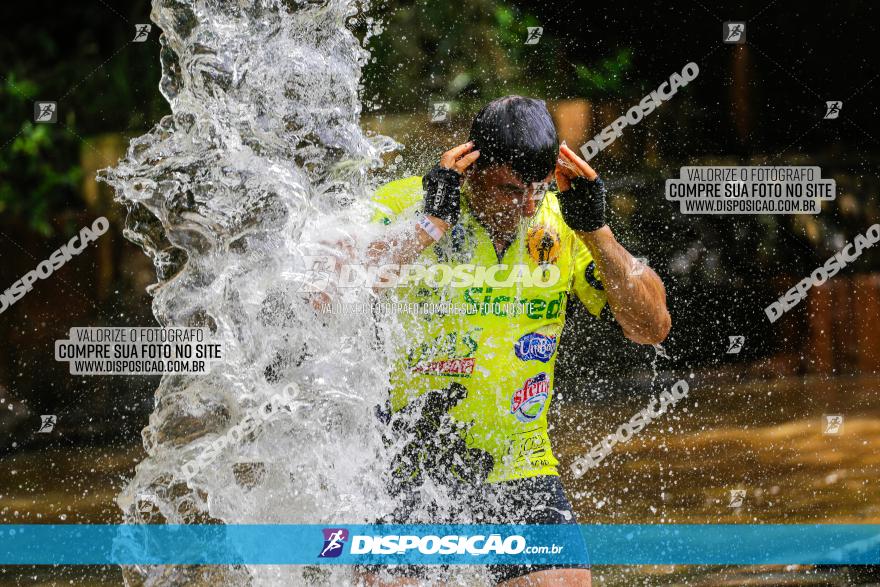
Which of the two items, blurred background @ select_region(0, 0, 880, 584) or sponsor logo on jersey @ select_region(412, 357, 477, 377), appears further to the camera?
blurred background @ select_region(0, 0, 880, 584)

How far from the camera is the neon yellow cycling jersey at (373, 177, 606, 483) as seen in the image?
267 cm

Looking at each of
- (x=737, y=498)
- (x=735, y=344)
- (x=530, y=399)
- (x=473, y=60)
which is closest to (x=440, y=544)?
(x=530, y=399)

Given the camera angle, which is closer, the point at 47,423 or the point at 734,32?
the point at 734,32

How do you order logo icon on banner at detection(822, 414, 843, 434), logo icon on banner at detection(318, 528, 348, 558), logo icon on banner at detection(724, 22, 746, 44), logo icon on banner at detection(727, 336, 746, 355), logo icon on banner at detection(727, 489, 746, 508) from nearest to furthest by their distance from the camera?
logo icon on banner at detection(318, 528, 348, 558) < logo icon on banner at detection(724, 22, 746, 44) < logo icon on banner at detection(727, 489, 746, 508) < logo icon on banner at detection(822, 414, 843, 434) < logo icon on banner at detection(727, 336, 746, 355)

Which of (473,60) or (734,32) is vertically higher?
(473,60)

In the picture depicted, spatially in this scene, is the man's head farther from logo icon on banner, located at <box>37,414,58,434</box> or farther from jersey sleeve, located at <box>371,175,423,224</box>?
logo icon on banner, located at <box>37,414,58,434</box>

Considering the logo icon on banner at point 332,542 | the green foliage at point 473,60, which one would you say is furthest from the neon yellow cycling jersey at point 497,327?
the green foliage at point 473,60

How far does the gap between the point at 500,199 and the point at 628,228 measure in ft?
9.10

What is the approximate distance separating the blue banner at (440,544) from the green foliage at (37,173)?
181 cm

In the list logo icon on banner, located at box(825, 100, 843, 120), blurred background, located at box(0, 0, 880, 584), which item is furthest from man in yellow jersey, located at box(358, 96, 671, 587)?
logo icon on banner, located at box(825, 100, 843, 120)

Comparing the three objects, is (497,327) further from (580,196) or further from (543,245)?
(580,196)

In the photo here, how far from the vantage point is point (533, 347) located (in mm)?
2689

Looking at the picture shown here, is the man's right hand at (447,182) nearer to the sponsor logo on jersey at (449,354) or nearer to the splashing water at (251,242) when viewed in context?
the sponsor logo on jersey at (449,354)

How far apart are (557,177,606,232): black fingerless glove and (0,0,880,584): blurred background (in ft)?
4.17
